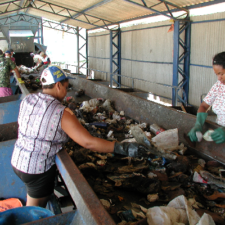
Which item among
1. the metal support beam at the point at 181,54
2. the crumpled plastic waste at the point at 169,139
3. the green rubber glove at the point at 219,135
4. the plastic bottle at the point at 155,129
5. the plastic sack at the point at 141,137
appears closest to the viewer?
the plastic sack at the point at 141,137

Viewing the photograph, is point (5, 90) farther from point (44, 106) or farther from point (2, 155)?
point (44, 106)

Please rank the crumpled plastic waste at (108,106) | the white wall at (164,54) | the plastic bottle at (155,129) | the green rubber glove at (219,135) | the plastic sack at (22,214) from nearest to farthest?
the plastic sack at (22,214) → the green rubber glove at (219,135) → the plastic bottle at (155,129) → the crumpled plastic waste at (108,106) → the white wall at (164,54)

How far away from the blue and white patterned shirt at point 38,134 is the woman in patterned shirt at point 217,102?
1.61 metres

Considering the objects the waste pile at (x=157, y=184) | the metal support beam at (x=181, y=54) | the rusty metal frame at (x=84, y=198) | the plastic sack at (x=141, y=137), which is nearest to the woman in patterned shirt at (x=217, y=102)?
the waste pile at (x=157, y=184)

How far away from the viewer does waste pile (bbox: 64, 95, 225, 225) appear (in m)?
1.95

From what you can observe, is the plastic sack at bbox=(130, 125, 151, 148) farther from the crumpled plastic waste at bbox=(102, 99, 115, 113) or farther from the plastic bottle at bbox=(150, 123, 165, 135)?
the crumpled plastic waste at bbox=(102, 99, 115, 113)

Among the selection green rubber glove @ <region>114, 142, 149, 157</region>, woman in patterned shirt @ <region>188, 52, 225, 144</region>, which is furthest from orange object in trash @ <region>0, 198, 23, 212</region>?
woman in patterned shirt @ <region>188, 52, 225, 144</region>

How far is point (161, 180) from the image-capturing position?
8.73 ft

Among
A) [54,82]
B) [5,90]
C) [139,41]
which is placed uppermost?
[139,41]

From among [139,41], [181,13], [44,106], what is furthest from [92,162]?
[139,41]

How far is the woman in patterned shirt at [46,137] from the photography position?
1990 millimetres

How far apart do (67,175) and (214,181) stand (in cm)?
156

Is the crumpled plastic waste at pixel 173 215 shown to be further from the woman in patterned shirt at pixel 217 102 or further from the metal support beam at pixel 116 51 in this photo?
the metal support beam at pixel 116 51

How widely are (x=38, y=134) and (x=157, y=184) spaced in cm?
129
